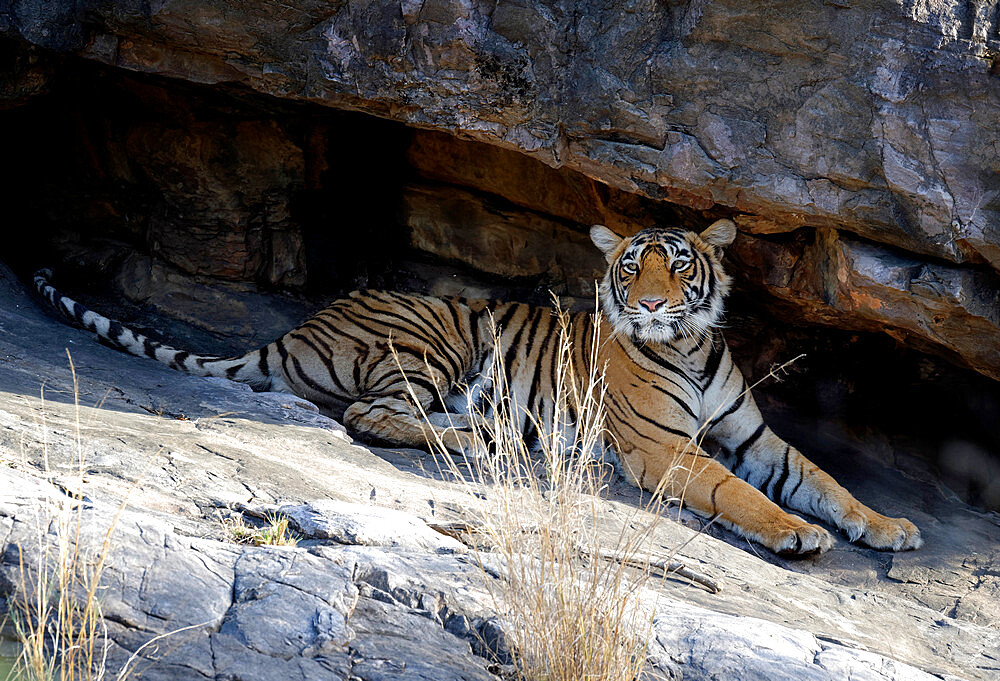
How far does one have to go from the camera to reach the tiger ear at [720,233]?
4.89 meters

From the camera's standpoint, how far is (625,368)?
16.9ft

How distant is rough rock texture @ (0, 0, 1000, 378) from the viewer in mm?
3891

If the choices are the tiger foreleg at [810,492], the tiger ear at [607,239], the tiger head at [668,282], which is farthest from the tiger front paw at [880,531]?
the tiger ear at [607,239]

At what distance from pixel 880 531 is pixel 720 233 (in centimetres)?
178

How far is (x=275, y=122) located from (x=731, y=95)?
10.8ft

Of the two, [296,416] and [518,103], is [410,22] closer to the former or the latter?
[518,103]

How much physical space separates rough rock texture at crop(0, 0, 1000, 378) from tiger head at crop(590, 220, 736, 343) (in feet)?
1.13

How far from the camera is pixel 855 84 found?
3971 mm

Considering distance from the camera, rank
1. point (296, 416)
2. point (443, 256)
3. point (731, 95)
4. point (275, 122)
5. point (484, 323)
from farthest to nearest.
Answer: point (443, 256), point (275, 122), point (484, 323), point (296, 416), point (731, 95)

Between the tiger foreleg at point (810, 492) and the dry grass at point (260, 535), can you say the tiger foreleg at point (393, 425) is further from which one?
the dry grass at point (260, 535)

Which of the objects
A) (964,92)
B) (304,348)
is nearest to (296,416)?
(304,348)

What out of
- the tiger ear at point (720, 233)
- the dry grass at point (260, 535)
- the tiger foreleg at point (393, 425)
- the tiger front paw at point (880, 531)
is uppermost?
the tiger ear at point (720, 233)

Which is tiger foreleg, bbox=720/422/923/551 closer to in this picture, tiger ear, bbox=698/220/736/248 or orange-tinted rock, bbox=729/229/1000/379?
orange-tinted rock, bbox=729/229/1000/379

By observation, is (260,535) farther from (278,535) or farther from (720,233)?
(720,233)
